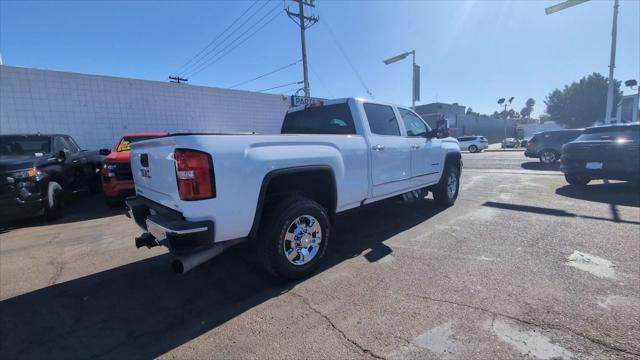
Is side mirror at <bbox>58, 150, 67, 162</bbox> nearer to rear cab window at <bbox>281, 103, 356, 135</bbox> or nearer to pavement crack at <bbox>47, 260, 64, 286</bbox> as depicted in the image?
pavement crack at <bbox>47, 260, 64, 286</bbox>

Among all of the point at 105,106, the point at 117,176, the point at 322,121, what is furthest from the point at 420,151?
the point at 105,106

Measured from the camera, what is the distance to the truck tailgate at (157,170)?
2523 mm

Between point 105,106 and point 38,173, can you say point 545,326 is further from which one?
point 105,106

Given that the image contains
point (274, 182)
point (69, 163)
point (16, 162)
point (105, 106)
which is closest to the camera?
point (274, 182)

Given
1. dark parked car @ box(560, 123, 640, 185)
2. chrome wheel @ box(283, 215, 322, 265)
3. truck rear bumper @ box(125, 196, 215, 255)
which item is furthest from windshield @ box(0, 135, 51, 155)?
dark parked car @ box(560, 123, 640, 185)

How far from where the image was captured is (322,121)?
4332 millimetres

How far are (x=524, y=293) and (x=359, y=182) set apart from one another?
200 cm

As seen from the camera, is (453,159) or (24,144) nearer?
(453,159)

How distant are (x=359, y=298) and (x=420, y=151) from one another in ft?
10.0

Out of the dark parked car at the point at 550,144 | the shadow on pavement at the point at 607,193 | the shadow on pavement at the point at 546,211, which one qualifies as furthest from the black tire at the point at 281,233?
the dark parked car at the point at 550,144

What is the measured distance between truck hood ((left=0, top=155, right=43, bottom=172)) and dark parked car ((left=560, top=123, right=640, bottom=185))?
12.2m

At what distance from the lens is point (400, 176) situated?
14.6ft

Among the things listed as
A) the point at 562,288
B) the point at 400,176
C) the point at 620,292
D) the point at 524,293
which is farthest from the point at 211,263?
the point at 620,292

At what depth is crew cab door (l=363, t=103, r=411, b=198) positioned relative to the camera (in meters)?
3.94
